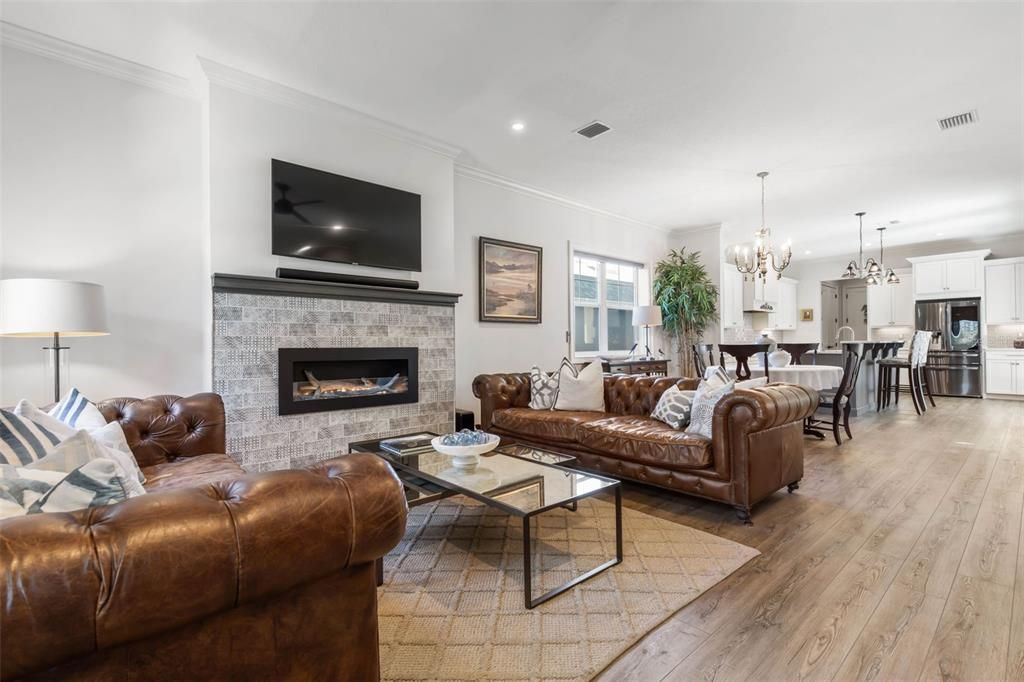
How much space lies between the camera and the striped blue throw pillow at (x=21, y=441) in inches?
49.4

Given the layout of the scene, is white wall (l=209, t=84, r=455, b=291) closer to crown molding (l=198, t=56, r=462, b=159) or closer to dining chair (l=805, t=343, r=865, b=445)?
crown molding (l=198, t=56, r=462, b=159)

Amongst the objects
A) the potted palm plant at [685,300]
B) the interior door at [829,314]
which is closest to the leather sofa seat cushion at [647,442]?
the potted palm plant at [685,300]

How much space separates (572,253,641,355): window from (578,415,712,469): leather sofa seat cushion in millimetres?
2626

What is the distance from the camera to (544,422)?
3.71 m

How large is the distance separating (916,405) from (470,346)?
6169 mm

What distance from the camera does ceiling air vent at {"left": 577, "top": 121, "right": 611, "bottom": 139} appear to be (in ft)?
12.7

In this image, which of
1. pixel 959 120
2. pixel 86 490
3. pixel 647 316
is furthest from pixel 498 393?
pixel 959 120

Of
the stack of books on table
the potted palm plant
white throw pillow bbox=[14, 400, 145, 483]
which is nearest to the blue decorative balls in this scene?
the stack of books on table

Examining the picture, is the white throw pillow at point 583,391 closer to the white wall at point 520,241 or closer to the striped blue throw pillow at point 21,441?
the white wall at point 520,241

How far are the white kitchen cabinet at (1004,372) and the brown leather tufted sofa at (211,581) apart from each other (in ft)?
33.8

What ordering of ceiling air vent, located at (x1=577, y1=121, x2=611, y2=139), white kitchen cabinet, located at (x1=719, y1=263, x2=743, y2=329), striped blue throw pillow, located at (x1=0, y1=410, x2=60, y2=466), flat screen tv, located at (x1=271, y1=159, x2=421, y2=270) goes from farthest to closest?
white kitchen cabinet, located at (x1=719, y1=263, x2=743, y2=329)
ceiling air vent, located at (x1=577, y1=121, x2=611, y2=139)
flat screen tv, located at (x1=271, y1=159, x2=421, y2=270)
striped blue throw pillow, located at (x1=0, y1=410, x2=60, y2=466)

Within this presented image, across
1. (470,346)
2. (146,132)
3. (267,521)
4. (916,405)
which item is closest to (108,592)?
(267,521)

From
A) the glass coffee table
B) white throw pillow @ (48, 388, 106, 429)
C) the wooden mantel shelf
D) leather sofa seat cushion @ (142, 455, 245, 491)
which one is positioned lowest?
the glass coffee table

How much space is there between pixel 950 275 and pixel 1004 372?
172cm
